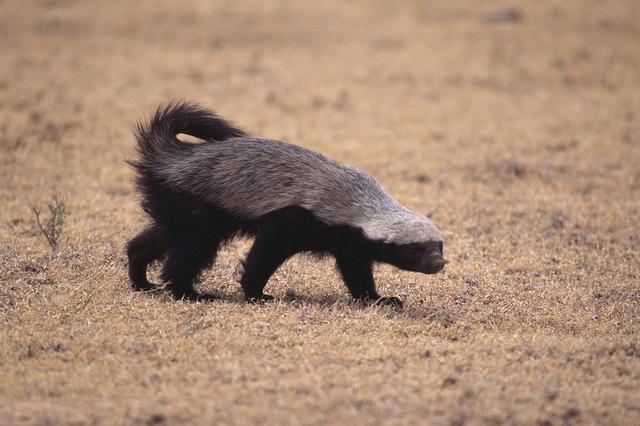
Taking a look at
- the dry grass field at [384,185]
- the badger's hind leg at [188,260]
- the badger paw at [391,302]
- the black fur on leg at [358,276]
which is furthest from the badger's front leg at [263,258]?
the badger paw at [391,302]

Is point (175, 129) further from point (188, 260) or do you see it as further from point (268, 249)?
point (268, 249)

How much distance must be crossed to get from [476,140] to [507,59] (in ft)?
18.1

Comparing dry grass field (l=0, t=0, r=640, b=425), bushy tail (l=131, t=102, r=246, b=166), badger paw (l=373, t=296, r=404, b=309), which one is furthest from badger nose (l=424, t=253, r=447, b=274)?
bushy tail (l=131, t=102, r=246, b=166)

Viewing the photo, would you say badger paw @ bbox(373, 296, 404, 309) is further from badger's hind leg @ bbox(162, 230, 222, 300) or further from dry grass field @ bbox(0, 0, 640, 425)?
badger's hind leg @ bbox(162, 230, 222, 300)

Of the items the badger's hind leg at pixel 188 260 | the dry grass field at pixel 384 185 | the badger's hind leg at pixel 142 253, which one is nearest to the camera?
the dry grass field at pixel 384 185

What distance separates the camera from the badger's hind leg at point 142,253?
6641 millimetres

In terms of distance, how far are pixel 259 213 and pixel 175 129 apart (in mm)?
1300

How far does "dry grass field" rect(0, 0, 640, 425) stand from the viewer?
487 cm

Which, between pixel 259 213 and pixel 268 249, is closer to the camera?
pixel 268 249

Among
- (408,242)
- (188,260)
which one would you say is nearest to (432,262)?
(408,242)

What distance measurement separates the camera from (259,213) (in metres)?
6.12

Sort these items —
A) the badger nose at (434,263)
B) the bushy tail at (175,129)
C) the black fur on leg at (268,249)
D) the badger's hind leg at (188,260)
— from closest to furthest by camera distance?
the badger nose at (434,263), the black fur on leg at (268,249), the badger's hind leg at (188,260), the bushy tail at (175,129)

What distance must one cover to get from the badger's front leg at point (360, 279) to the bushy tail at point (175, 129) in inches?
59.5

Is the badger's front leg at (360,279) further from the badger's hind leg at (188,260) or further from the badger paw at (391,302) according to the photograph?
the badger's hind leg at (188,260)
